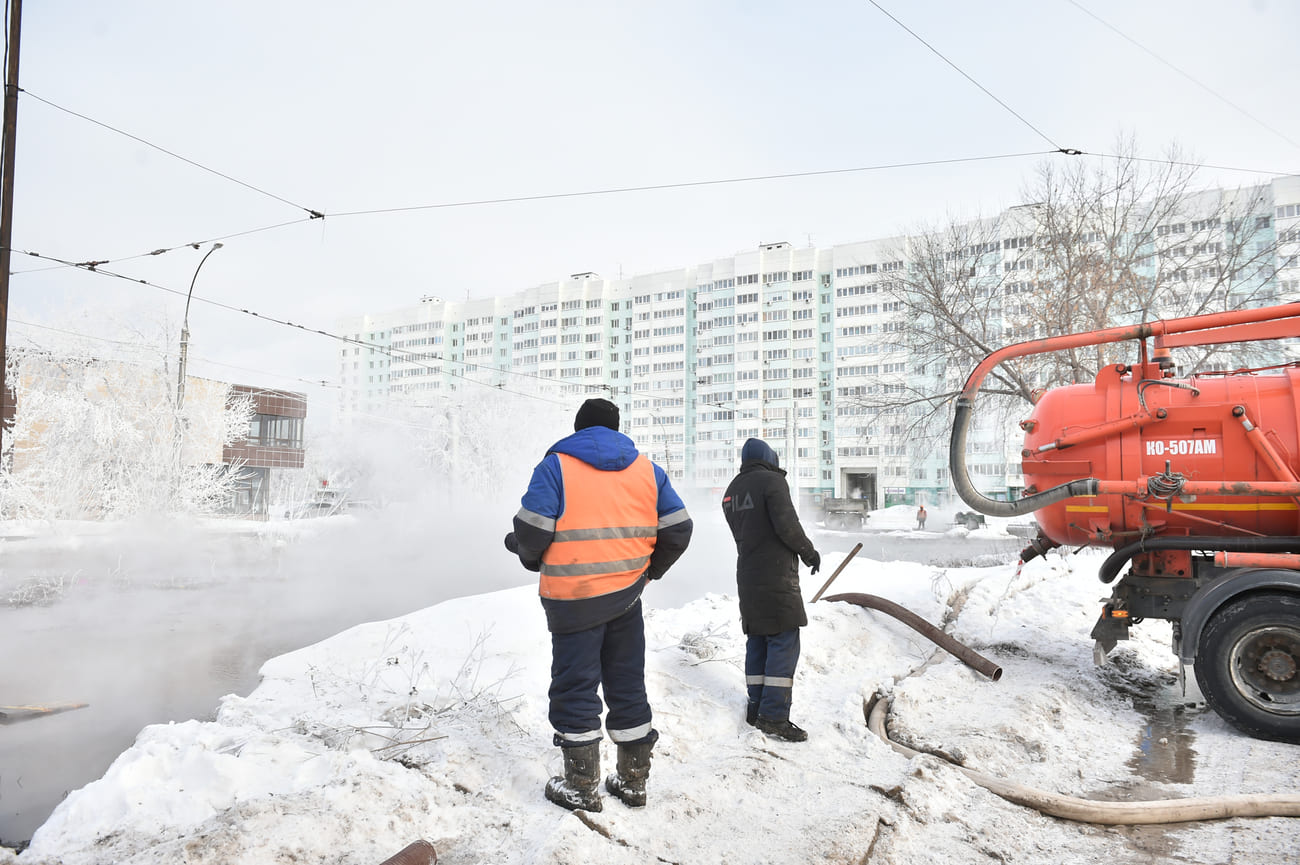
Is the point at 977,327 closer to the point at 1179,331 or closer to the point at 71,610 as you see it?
the point at 1179,331

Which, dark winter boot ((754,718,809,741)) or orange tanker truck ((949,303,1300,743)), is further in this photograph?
orange tanker truck ((949,303,1300,743))

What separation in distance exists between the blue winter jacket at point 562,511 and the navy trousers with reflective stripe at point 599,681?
0.27ft

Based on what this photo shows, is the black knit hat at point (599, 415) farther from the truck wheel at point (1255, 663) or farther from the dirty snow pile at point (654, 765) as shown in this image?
the truck wheel at point (1255, 663)

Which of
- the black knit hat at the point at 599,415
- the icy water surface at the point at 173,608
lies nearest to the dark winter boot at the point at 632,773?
the black knit hat at the point at 599,415

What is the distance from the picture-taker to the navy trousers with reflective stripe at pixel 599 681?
142 inches

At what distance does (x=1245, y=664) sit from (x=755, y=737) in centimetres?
356

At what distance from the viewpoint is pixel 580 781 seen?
3543mm

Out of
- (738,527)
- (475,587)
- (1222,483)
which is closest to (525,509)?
(738,527)

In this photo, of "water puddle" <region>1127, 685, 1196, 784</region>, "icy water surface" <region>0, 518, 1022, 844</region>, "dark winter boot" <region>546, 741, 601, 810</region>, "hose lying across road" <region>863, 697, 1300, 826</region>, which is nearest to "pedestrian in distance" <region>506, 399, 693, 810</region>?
"dark winter boot" <region>546, 741, 601, 810</region>

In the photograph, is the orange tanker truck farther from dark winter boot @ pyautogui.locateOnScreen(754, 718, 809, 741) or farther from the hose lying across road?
dark winter boot @ pyautogui.locateOnScreen(754, 718, 809, 741)

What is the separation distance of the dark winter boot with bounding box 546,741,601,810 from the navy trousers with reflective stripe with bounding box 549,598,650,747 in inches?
1.9

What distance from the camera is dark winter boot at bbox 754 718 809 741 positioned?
4.65 m

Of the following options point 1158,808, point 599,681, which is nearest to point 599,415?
point 599,681

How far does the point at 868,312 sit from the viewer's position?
Result: 237 feet
